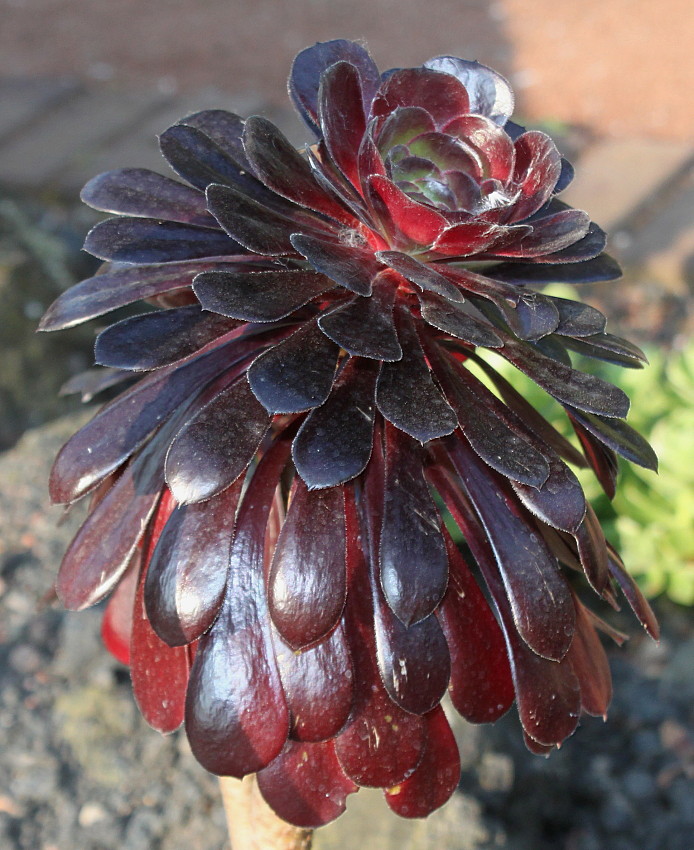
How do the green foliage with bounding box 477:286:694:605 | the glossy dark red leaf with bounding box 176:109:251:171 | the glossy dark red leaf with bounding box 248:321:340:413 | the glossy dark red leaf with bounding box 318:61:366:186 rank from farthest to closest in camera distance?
the green foliage with bounding box 477:286:694:605 < the glossy dark red leaf with bounding box 176:109:251:171 < the glossy dark red leaf with bounding box 318:61:366:186 < the glossy dark red leaf with bounding box 248:321:340:413

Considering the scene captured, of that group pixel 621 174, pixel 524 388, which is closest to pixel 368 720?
pixel 524 388

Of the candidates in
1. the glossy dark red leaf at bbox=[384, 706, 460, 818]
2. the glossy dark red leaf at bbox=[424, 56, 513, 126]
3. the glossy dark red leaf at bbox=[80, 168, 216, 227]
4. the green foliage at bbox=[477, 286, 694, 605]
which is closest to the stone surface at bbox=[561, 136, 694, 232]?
the green foliage at bbox=[477, 286, 694, 605]

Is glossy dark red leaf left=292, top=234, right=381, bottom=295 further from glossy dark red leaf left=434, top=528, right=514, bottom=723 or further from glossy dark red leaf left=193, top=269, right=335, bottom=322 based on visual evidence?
glossy dark red leaf left=434, top=528, right=514, bottom=723

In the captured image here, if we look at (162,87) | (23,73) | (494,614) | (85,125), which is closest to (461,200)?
(494,614)

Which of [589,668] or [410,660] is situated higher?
[410,660]

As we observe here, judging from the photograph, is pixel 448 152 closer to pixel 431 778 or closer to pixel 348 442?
pixel 348 442

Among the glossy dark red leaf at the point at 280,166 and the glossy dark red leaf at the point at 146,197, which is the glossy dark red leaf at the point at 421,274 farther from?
the glossy dark red leaf at the point at 146,197

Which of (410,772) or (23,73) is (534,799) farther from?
(23,73)
